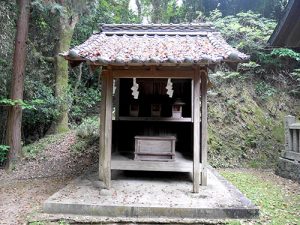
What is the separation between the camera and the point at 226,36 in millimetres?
13617

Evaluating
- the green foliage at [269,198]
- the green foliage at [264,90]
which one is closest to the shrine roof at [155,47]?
the green foliage at [269,198]

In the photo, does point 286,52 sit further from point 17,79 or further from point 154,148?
point 17,79

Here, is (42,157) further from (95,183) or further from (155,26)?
(155,26)

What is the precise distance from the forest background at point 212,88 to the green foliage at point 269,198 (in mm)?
2161

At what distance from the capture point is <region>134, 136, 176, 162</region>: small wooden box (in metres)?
6.53

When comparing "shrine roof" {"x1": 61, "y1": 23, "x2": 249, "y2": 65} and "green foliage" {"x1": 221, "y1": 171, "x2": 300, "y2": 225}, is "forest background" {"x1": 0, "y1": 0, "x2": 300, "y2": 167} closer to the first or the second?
"green foliage" {"x1": 221, "y1": 171, "x2": 300, "y2": 225}

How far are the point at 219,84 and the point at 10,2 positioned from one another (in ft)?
27.1

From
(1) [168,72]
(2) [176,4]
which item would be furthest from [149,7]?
(1) [168,72]

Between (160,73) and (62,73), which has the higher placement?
(62,73)

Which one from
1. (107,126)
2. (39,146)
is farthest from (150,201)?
(39,146)

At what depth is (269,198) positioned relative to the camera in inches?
247

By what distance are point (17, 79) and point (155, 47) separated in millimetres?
4782

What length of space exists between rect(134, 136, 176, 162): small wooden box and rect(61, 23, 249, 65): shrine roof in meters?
1.88

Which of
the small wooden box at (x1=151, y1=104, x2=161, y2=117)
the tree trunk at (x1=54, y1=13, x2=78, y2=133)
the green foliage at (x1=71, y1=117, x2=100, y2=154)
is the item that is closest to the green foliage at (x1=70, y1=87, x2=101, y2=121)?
the tree trunk at (x1=54, y1=13, x2=78, y2=133)
